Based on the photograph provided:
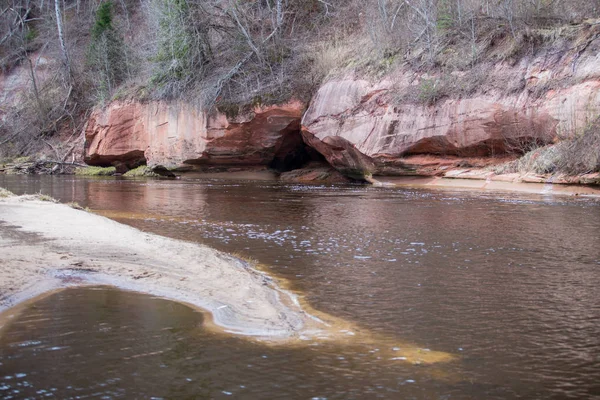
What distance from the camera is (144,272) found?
686cm

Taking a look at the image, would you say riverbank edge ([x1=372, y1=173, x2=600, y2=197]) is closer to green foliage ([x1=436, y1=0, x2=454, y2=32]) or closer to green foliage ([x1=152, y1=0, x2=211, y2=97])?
green foliage ([x1=436, y1=0, x2=454, y2=32])

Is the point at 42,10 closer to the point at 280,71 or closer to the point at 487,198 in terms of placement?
the point at 280,71

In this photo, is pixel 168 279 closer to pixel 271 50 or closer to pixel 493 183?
pixel 493 183

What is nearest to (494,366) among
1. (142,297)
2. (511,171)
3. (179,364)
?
(179,364)

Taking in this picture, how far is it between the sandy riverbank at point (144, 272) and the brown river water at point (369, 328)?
31 cm

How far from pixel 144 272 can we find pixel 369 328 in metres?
2.91

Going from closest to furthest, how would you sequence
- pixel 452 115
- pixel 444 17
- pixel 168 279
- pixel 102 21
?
pixel 168 279 < pixel 452 115 < pixel 444 17 < pixel 102 21

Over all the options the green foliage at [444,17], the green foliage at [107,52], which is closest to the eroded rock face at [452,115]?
the green foliage at [444,17]

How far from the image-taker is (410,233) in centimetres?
1034

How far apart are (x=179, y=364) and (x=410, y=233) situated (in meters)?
6.73

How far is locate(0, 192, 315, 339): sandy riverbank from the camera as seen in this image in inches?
215

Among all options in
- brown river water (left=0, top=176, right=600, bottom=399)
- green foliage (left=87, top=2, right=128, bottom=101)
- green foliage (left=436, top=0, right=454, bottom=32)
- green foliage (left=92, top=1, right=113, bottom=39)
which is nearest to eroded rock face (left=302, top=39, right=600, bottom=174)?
green foliage (left=436, top=0, right=454, bottom=32)

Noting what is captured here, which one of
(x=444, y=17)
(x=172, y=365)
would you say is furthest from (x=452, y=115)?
(x=172, y=365)

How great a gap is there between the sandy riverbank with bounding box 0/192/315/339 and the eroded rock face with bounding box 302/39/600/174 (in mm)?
13046
